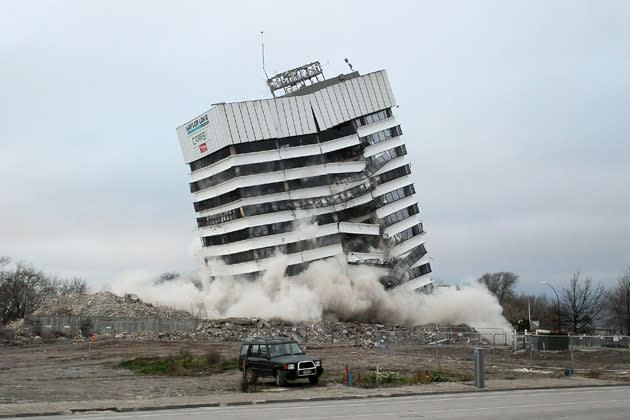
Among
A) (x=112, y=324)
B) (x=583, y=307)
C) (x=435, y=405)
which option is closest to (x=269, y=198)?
(x=112, y=324)

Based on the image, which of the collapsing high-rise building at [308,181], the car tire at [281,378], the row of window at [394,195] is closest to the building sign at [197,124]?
the collapsing high-rise building at [308,181]

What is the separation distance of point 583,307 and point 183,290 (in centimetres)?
5117

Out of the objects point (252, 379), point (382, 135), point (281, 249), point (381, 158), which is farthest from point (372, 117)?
point (252, 379)

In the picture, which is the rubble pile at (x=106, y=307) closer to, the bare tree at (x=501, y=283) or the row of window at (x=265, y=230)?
the row of window at (x=265, y=230)

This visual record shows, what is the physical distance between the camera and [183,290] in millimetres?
77688

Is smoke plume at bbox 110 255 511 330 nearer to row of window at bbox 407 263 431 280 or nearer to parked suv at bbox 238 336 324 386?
row of window at bbox 407 263 431 280

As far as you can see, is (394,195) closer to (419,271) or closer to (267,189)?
(419,271)

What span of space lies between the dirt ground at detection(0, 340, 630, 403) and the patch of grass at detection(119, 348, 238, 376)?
2.96 ft

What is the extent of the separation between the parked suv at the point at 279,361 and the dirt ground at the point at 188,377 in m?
0.51

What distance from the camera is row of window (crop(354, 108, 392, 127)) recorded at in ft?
252

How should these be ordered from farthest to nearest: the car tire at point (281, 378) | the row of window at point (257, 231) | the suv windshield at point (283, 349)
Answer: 1. the row of window at point (257, 231)
2. the suv windshield at point (283, 349)
3. the car tire at point (281, 378)

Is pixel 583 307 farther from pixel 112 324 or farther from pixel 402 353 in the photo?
pixel 112 324

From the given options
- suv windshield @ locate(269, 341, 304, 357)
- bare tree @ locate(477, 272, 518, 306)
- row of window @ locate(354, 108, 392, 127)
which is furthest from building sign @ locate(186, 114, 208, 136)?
bare tree @ locate(477, 272, 518, 306)

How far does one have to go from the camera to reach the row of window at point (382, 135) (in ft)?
251
